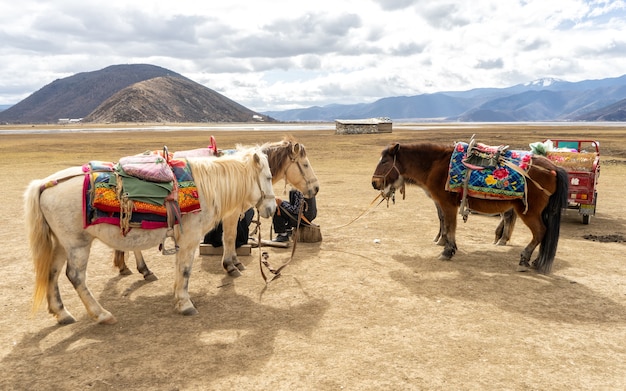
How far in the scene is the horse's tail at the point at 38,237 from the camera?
4.40 meters

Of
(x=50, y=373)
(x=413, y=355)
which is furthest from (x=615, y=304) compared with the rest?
(x=50, y=373)

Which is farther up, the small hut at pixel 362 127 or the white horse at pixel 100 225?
the small hut at pixel 362 127

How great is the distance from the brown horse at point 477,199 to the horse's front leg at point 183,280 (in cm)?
397

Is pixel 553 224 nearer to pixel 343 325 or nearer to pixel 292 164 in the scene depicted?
pixel 343 325

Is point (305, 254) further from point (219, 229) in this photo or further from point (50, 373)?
point (50, 373)

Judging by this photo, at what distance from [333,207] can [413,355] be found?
8.09m

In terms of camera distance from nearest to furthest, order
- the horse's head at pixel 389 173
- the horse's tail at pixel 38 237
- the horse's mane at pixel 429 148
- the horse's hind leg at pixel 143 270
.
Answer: the horse's tail at pixel 38 237, the horse's hind leg at pixel 143 270, the horse's mane at pixel 429 148, the horse's head at pixel 389 173

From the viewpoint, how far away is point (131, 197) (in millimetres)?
4527

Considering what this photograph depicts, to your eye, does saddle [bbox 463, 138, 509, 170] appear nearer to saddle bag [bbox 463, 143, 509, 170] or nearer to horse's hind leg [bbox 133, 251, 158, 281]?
saddle bag [bbox 463, 143, 509, 170]

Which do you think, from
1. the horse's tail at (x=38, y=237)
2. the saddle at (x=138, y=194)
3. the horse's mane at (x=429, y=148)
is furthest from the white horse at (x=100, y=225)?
the horse's mane at (x=429, y=148)

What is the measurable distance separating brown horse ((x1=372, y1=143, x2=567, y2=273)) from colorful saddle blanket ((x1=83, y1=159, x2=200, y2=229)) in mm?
3979

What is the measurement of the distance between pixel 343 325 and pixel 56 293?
138 inches

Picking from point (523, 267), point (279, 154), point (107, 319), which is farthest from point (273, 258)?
point (523, 267)

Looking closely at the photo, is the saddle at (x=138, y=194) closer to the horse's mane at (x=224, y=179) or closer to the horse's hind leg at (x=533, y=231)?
the horse's mane at (x=224, y=179)
